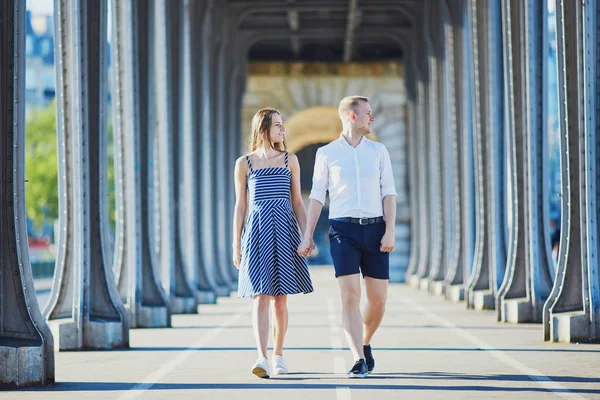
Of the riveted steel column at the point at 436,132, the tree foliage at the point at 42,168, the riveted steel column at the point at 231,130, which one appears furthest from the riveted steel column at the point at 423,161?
the tree foliage at the point at 42,168

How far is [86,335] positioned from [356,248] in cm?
492

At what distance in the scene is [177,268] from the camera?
23312mm

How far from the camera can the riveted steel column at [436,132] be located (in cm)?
3403

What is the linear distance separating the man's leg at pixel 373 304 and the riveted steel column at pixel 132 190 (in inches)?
311

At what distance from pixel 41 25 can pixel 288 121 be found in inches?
3377

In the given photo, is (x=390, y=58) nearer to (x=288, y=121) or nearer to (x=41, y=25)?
(x=288, y=121)

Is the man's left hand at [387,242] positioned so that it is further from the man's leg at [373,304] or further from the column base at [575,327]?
the column base at [575,327]

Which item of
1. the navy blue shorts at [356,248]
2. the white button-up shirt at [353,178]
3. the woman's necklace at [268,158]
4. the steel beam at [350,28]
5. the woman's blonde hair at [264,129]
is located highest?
the steel beam at [350,28]

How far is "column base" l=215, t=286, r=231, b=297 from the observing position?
32144mm

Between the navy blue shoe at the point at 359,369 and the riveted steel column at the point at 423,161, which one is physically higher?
the riveted steel column at the point at 423,161

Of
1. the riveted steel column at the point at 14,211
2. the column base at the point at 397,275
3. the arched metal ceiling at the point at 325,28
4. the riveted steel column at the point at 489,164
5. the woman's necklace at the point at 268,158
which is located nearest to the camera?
the riveted steel column at the point at 14,211

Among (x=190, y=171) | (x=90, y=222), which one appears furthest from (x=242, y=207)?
(x=190, y=171)

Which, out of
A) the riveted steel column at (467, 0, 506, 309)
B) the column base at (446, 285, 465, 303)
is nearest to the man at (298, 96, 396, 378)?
the riveted steel column at (467, 0, 506, 309)

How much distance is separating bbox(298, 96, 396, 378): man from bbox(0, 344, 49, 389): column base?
2.24m
